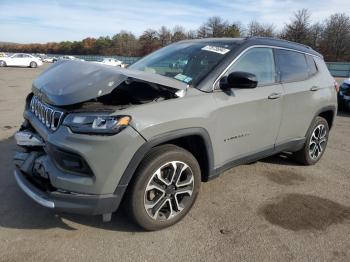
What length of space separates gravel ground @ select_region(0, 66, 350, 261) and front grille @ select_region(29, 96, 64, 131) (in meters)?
0.96

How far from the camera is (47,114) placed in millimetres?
Result: 3180

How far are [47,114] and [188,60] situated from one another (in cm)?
162

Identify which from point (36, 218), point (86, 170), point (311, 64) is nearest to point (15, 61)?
point (311, 64)

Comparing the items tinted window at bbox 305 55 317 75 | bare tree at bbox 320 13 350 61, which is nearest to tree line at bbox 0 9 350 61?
bare tree at bbox 320 13 350 61

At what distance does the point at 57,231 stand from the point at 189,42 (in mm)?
2689

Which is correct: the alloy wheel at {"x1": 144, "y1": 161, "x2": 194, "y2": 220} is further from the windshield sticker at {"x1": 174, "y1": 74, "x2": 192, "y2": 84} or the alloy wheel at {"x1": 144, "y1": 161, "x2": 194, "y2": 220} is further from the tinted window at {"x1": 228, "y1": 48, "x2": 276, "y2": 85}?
the tinted window at {"x1": 228, "y1": 48, "x2": 276, "y2": 85}

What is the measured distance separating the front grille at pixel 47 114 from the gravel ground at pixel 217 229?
3.14ft

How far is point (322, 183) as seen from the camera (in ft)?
15.6

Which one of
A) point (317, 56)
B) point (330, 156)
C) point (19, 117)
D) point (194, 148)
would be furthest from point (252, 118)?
point (19, 117)

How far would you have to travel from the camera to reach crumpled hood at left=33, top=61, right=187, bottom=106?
2919 millimetres

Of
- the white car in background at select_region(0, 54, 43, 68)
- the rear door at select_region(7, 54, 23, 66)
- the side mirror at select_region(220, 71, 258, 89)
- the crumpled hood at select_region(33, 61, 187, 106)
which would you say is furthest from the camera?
the rear door at select_region(7, 54, 23, 66)

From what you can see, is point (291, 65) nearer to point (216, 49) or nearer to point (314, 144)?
point (216, 49)

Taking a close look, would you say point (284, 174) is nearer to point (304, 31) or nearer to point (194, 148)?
point (194, 148)

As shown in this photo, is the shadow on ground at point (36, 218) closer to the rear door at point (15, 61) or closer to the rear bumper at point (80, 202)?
the rear bumper at point (80, 202)
